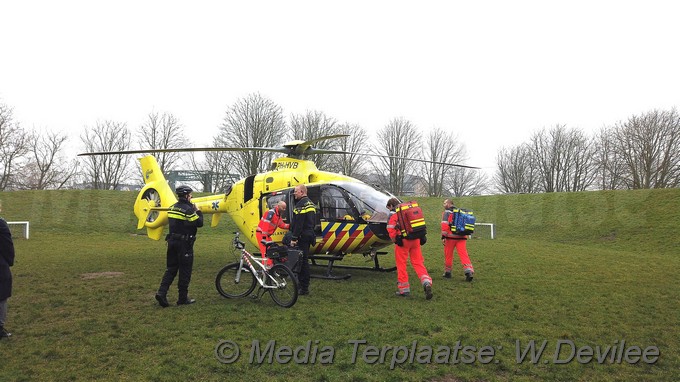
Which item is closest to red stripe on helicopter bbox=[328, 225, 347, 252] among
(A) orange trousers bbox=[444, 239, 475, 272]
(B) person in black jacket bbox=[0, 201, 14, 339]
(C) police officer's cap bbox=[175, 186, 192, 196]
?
(A) orange trousers bbox=[444, 239, 475, 272]

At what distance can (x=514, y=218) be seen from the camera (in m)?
27.8

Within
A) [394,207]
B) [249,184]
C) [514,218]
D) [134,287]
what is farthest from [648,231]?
[134,287]

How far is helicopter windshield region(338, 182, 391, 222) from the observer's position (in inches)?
351

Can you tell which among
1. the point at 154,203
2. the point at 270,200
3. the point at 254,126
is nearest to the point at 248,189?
the point at 270,200

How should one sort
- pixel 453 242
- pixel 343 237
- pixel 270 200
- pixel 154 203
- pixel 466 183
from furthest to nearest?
1. pixel 466 183
2. pixel 154 203
3. pixel 270 200
4. pixel 453 242
5. pixel 343 237

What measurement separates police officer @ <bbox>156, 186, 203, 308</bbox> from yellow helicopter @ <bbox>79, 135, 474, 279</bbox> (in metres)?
2.36

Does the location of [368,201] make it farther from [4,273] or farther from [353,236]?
[4,273]

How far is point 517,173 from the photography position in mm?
54812

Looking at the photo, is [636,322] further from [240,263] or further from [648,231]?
[648,231]

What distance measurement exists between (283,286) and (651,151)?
132ft

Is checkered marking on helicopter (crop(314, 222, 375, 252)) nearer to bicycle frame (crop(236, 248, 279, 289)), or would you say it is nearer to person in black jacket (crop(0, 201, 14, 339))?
bicycle frame (crop(236, 248, 279, 289))

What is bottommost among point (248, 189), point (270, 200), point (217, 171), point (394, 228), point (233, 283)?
point (233, 283)

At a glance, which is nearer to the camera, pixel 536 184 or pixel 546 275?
pixel 546 275

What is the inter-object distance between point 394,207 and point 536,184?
165ft
